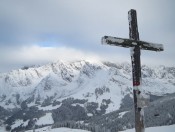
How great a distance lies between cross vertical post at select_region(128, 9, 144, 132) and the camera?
39.0ft

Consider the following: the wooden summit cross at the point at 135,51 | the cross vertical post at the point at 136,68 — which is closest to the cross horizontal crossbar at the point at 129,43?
the wooden summit cross at the point at 135,51

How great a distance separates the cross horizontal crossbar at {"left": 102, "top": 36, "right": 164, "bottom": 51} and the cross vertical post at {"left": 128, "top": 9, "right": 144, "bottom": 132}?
167 millimetres

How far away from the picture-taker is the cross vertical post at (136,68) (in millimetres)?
11883

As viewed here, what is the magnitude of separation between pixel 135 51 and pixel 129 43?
438 mm

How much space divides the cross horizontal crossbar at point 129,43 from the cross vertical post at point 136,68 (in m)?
0.17

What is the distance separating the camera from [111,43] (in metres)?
11.8

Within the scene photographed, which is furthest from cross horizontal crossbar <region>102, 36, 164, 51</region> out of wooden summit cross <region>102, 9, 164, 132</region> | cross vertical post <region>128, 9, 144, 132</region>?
cross vertical post <region>128, 9, 144, 132</region>

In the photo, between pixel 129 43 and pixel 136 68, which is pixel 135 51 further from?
pixel 136 68

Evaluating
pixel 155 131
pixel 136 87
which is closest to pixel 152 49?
pixel 136 87

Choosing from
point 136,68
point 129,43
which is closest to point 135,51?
point 129,43

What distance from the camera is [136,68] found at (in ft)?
40.1

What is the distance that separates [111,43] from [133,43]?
3.60 ft

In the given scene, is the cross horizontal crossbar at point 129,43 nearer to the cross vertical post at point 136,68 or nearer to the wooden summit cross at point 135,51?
the wooden summit cross at point 135,51

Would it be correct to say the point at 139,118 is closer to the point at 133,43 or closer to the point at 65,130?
the point at 133,43
